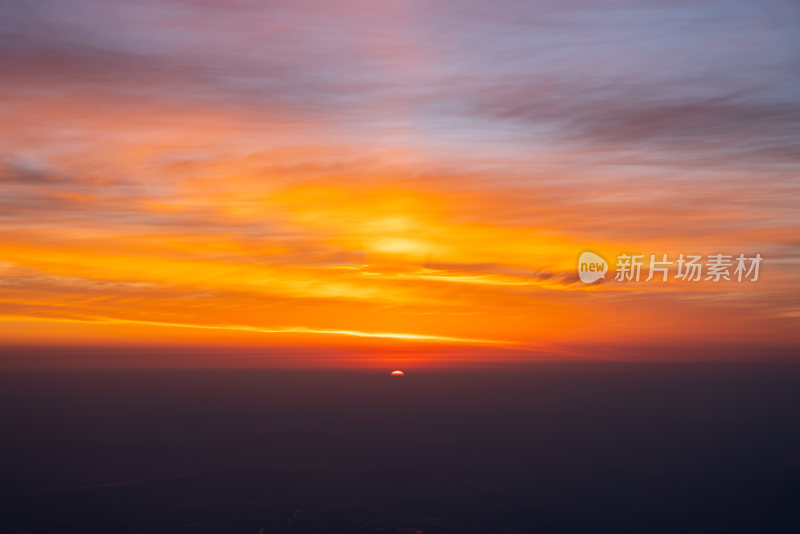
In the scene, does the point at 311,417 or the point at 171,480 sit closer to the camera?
the point at 171,480

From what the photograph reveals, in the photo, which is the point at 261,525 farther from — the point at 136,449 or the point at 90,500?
the point at 136,449

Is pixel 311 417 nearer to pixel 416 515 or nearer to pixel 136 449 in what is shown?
pixel 136 449

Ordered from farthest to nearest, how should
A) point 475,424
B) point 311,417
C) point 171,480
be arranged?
point 311,417
point 475,424
point 171,480

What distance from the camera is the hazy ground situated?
8338 centimetres

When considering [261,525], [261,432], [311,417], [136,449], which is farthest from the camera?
[311,417]

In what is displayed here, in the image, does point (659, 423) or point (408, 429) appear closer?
point (408, 429)

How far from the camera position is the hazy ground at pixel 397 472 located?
83.4 metres

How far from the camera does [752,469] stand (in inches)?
4476

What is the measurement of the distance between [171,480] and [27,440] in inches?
2123

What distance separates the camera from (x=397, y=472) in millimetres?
110750

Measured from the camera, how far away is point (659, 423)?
17012 cm

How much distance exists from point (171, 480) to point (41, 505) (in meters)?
20.0

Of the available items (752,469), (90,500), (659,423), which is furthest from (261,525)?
(659,423)

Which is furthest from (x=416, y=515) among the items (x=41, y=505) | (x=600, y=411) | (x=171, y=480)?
(x=600, y=411)
